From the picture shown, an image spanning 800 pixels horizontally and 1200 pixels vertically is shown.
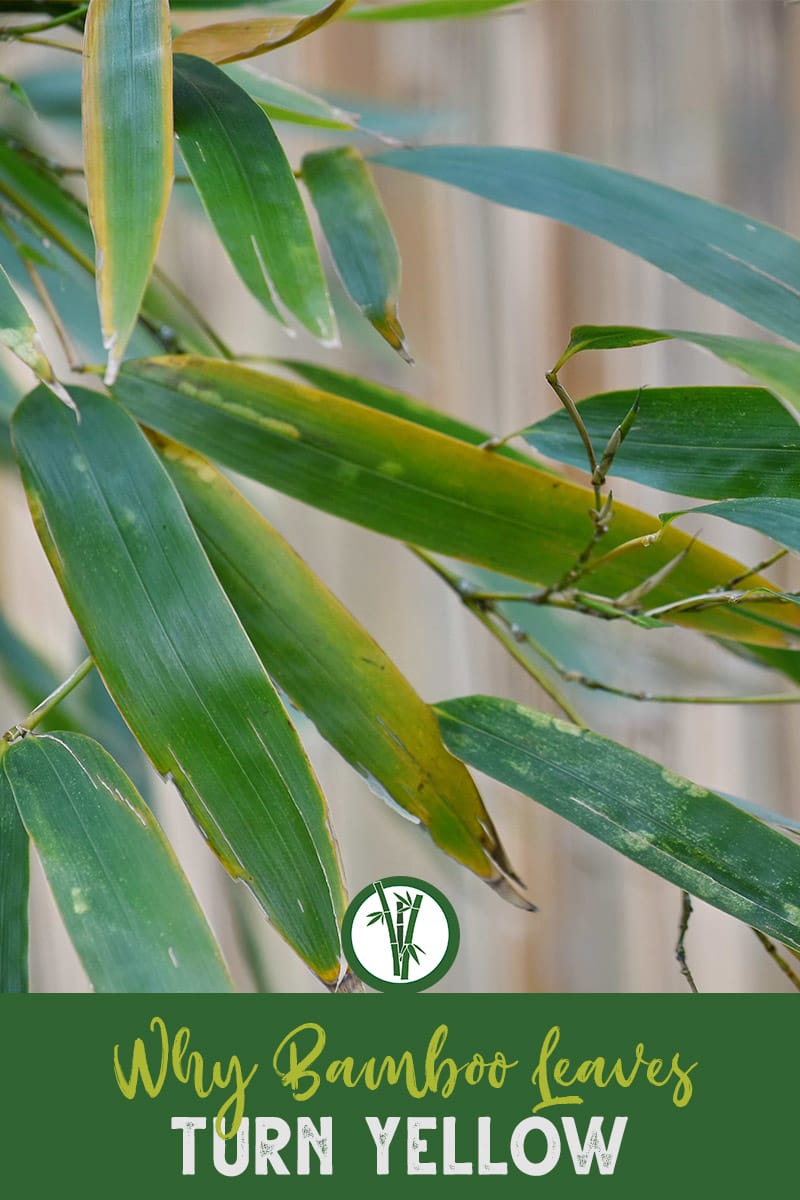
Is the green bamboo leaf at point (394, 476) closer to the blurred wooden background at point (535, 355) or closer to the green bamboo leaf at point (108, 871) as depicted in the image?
the green bamboo leaf at point (108, 871)

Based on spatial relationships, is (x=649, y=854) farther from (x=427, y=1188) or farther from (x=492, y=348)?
(x=492, y=348)

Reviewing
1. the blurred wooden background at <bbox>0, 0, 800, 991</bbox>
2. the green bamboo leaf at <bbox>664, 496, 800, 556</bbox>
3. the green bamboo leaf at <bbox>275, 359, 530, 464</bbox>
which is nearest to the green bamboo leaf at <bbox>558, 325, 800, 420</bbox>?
the green bamboo leaf at <bbox>664, 496, 800, 556</bbox>

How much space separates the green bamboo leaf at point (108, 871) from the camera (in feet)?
0.66

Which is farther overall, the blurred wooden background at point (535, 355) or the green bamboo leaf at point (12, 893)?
the blurred wooden background at point (535, 355)

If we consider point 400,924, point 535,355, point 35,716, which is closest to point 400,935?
point 400,924

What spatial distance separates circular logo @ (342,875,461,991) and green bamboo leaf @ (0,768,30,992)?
3.1 inches

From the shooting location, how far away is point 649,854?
23 cm

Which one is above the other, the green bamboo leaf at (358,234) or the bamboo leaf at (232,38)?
the bamboo leaf at (232,38)

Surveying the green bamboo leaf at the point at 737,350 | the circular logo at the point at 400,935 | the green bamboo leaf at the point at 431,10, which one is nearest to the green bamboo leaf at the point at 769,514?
the green bamboo leaf at the point at 737,350

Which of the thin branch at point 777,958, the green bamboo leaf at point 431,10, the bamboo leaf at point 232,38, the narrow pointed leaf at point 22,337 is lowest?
the thin branch at point 777,958

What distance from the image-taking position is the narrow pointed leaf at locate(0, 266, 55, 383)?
20 cm

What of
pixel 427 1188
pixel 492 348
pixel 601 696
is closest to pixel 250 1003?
pixel 427 1188

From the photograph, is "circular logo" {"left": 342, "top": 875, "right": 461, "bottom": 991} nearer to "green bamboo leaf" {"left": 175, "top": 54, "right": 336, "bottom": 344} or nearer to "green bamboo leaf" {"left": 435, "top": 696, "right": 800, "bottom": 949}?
"green bamboo leaf" {"left": 435, "top": 696, "right": 800, "bottom": 949}

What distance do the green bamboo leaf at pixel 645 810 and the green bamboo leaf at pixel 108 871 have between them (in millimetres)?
88
